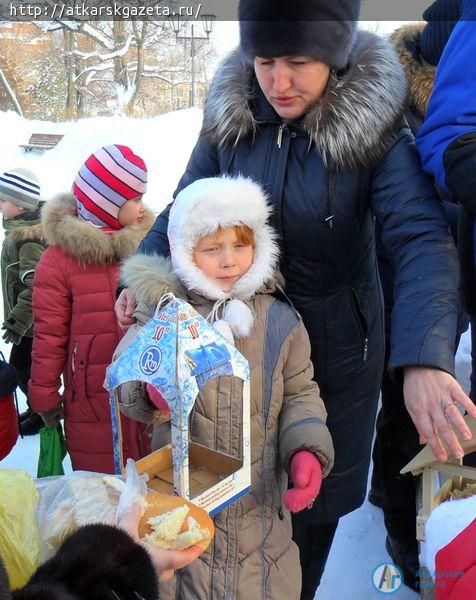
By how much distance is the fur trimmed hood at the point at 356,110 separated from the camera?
1541 mm

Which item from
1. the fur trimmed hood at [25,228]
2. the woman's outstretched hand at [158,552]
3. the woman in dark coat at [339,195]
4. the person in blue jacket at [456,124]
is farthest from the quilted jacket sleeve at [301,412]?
the fur trimmed hood at [25,228]

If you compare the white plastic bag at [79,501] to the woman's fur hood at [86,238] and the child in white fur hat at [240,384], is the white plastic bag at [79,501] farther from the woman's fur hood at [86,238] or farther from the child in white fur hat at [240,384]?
the woman's fur hood at [86,238]

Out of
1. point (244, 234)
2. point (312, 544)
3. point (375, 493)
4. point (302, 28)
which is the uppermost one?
point (302, 28)

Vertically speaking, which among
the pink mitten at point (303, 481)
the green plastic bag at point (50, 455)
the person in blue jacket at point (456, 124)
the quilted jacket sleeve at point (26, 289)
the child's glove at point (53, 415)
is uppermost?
the person in blue jacket at point (456, 124)

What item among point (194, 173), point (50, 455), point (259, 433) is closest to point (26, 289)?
point (50, 455)

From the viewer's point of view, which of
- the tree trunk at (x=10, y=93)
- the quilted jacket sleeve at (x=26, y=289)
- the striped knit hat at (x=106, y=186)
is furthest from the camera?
the tree trunk at (x=10, y=93)

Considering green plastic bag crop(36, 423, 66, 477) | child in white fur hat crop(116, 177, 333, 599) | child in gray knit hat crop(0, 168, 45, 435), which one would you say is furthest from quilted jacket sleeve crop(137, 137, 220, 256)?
child in gray knit hat crop(0, 168, 45, 435)

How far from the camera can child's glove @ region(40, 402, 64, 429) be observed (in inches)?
97.1

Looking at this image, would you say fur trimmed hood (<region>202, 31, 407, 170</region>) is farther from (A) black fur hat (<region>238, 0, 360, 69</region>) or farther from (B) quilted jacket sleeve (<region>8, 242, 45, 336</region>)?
(B) quilted jacket sleeve (<region>8, 242, 45, 336</region>)

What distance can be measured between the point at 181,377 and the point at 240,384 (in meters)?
0.35

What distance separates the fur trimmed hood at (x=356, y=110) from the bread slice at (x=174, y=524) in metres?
0.91

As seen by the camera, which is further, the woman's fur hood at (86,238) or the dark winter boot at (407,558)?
the woman's fur hood at (86,238)

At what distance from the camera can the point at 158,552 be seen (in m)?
1.12

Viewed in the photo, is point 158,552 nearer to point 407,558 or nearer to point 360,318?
point 360,318
